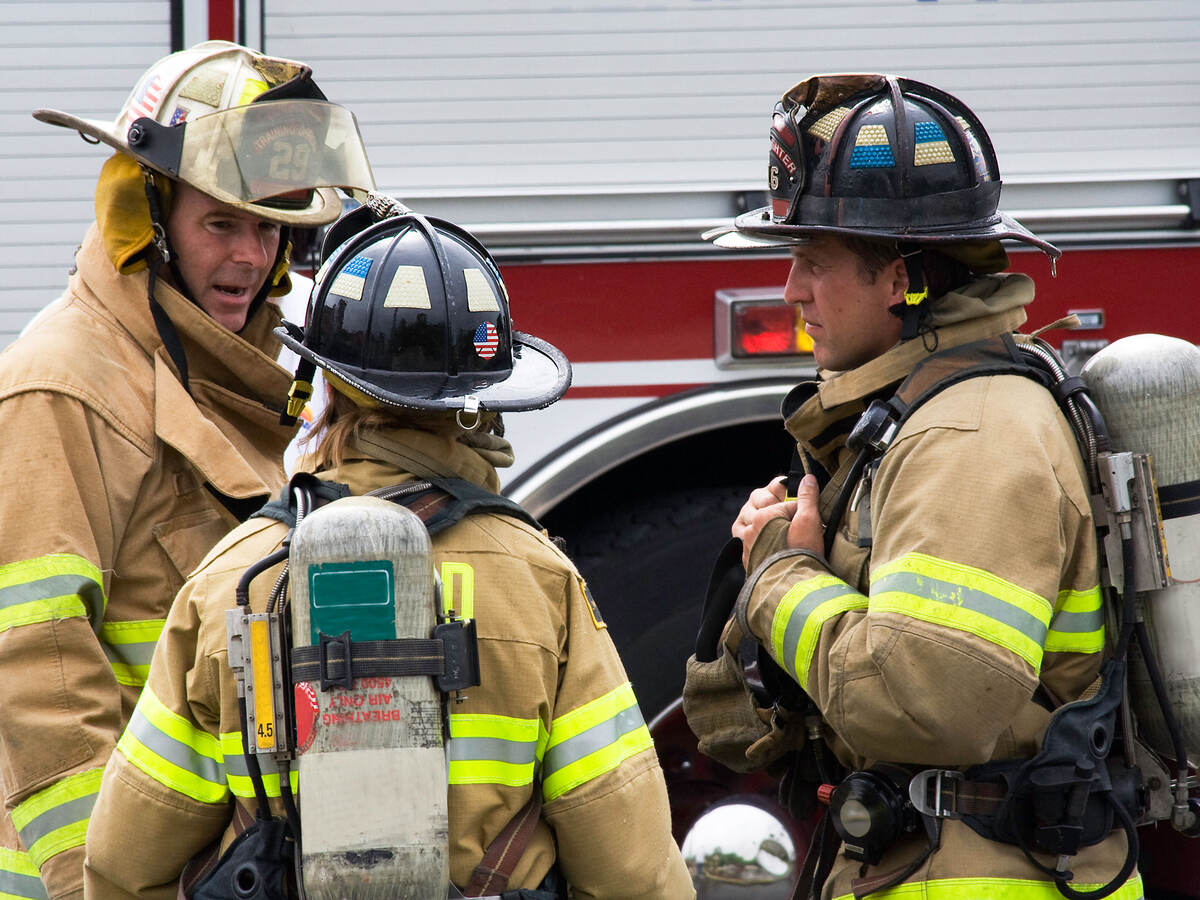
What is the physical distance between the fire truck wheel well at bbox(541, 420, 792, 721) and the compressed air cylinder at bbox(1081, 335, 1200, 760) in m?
1.50

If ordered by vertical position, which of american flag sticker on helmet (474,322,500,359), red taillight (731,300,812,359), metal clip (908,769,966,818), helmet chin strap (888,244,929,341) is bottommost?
metal clip (908,769,966,818)

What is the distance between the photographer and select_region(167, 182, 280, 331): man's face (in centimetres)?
266

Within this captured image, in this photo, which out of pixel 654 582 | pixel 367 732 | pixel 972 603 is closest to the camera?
pixel 367 732

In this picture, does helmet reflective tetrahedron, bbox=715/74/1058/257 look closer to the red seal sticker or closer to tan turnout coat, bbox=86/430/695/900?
tan turnout coat, bbox=86/430/695/900

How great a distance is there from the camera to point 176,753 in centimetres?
177

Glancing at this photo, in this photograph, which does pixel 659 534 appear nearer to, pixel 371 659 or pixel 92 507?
pixel 92 507

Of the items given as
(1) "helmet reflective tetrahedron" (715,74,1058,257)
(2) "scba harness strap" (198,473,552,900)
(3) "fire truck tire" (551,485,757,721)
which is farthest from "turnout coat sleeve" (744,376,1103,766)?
(3) "fire truck tire" (551,485,757,721)

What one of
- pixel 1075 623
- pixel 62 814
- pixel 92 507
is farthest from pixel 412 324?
pixel 1075 623

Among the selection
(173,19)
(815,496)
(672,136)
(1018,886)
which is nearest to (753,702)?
(815,496)

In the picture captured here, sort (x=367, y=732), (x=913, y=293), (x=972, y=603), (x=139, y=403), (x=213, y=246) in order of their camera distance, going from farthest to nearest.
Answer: (x=213, y=246) → (x=139, y=403) → (x=913, y=293) → (x=972, y=603) → (x=367, y=732)

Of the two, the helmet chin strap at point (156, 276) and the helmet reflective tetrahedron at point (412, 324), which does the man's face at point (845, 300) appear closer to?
the helmet reflective tetrahedron at point (412, 324)

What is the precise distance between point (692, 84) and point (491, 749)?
2.17m

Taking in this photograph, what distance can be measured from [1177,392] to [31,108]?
274 cm

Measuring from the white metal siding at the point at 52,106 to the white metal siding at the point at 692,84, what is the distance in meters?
0.49
